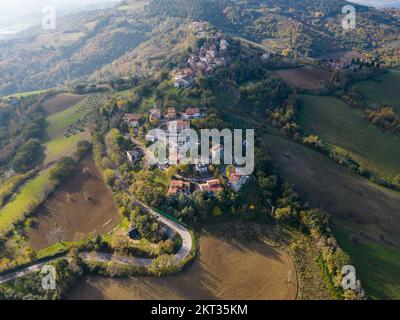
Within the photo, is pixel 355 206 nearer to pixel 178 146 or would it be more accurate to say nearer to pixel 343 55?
pixel 178 146

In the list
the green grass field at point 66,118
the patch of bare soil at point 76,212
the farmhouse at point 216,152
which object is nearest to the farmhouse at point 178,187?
the farmhouse at point 216,152

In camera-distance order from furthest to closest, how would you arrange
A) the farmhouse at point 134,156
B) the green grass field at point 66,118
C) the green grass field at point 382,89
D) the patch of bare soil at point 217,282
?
the green grass field at point 382,89 → the green grass field at point 66,118 → the farmhouse at point 134,156 → the patch of bare soil at point 217,282

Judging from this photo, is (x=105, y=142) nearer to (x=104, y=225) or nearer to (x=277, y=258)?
(x=104, y=225)

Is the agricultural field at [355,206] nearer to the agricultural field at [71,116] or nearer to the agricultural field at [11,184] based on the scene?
the agricultural field at [11,184]

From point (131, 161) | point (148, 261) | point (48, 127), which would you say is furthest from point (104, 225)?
point (48, 127)

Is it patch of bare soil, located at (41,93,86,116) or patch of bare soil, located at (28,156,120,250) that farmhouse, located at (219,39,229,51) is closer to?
patch of bare soil, located at (41,93,86,116)

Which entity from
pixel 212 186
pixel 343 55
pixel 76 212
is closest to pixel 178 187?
pixel 212 186

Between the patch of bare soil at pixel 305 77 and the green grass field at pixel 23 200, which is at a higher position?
the patch of bare soil at pixel 305 77
